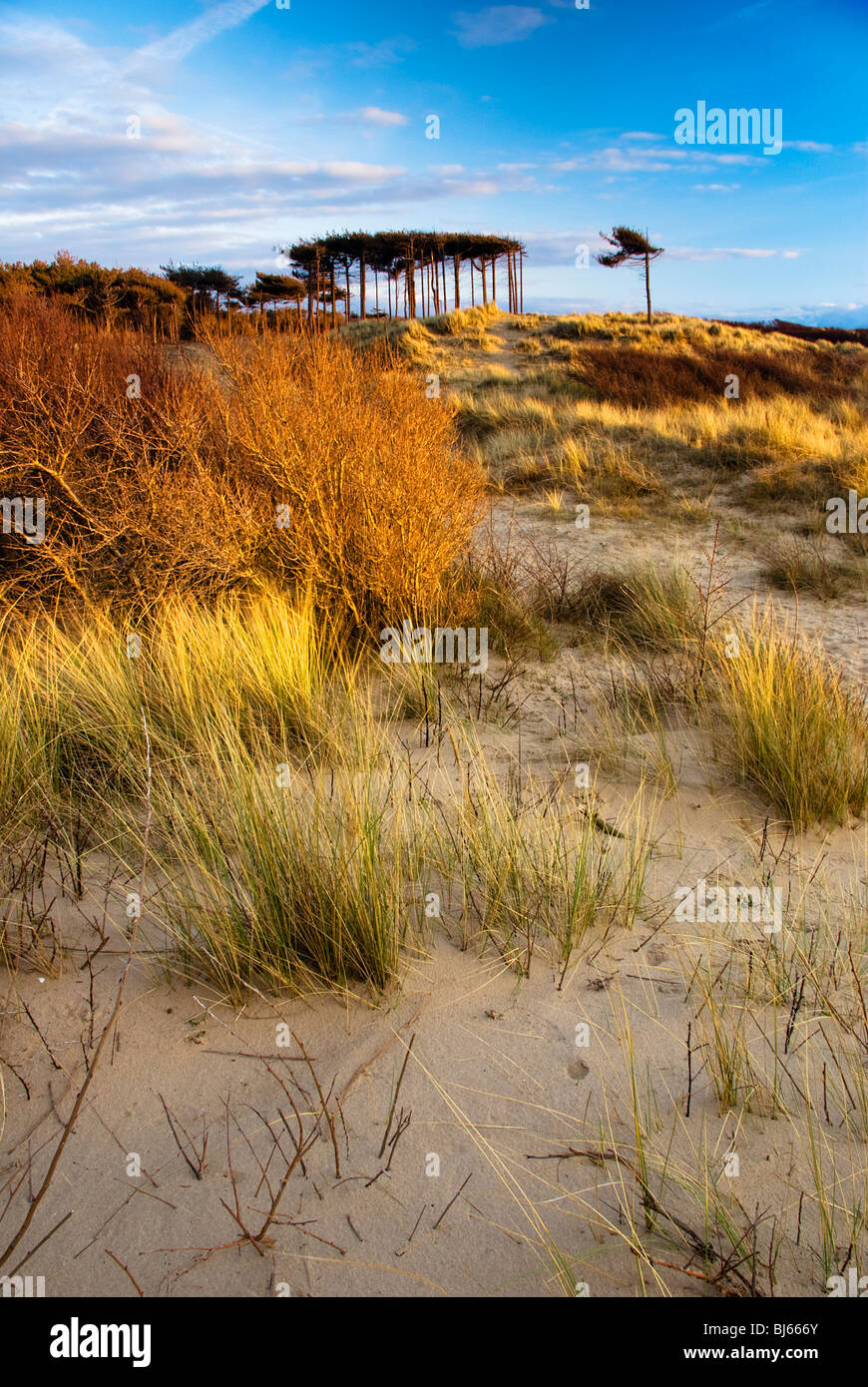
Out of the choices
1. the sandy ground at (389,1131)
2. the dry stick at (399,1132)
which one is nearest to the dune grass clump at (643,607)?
the sandy ground at (389,1131)

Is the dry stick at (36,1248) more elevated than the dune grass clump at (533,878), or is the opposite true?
the dune grass clump at (533,878)

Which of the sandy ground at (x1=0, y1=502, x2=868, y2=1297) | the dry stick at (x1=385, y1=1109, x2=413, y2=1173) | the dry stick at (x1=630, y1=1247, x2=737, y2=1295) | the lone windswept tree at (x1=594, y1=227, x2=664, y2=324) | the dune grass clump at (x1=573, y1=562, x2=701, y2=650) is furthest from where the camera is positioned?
the lone windswept tree at (x1=594, y1=227, x2=664, y2=324)

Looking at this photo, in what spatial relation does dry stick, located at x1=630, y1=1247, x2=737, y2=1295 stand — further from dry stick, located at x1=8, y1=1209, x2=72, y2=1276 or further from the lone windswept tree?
the lone windswept tree

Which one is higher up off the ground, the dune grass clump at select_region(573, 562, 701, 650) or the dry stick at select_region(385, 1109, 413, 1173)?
the dune grass clump at select_region(573, 562, 701, 650)

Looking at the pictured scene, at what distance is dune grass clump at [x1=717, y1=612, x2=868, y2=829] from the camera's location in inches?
119

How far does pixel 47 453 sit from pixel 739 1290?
4.69 metres

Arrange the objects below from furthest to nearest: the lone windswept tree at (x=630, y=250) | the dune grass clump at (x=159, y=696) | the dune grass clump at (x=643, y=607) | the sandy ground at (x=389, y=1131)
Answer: the lone windswept tree at (x=630, y=250)
the dune grass clump at (x=643, y=607)
the dune grass clump at (x=159, y=696)
the sandy ground at (x=389, y=1131)

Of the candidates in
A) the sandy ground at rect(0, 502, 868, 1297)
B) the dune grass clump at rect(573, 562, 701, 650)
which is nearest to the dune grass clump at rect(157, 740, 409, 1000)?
the sandy ground at rect(0, 502, 868, 1297)

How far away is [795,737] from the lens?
3.12 meters

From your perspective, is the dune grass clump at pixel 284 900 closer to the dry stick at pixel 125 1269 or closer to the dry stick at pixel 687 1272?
the dry stick at pixel 125 1269

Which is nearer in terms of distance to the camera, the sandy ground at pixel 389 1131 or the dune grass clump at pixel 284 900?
the sandy ground at pixel 389 1131

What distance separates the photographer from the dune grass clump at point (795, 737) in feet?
9.93

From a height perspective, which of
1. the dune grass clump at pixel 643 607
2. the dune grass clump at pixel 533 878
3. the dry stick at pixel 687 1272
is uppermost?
the dune grass clump at pixel 643 607
